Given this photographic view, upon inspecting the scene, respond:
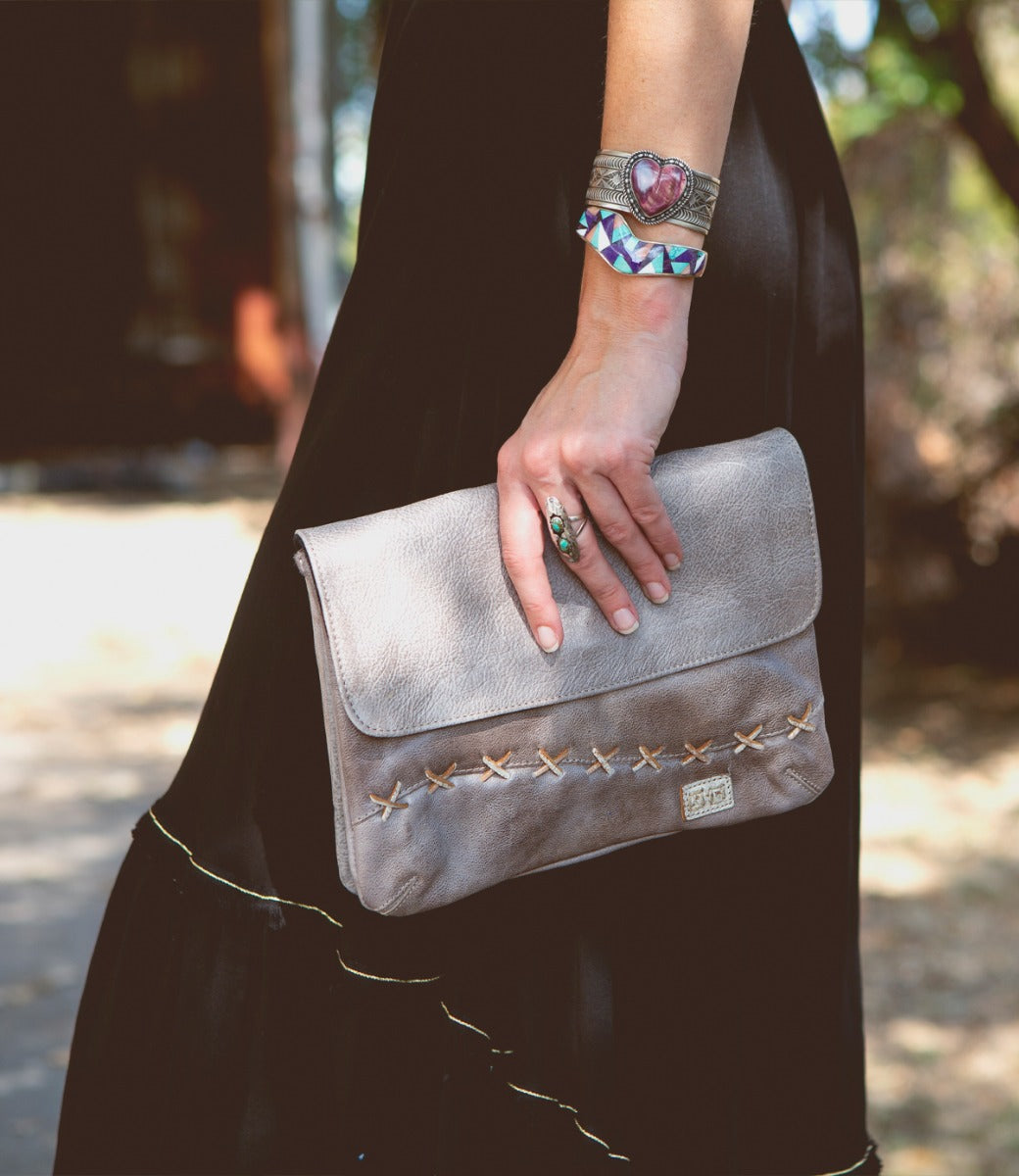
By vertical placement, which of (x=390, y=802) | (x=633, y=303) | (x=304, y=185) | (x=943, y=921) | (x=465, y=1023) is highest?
(x=304, y=185)

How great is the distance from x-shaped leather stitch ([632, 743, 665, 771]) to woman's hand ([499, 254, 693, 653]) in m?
0.10

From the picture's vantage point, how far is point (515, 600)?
1020 mm

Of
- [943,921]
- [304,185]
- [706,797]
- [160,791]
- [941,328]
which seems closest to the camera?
[706,797]

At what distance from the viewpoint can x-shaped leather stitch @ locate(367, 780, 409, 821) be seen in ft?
3.19

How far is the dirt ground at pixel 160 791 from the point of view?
226 centimetres

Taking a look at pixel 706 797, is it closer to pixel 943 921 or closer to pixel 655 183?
pixel 655 183

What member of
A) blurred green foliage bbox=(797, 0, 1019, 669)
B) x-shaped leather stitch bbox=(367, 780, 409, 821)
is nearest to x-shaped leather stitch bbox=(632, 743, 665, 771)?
x-shaped leather stitch bbox=(367, 780, 409, 821)

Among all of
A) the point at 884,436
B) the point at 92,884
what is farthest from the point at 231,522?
the point at 92,884

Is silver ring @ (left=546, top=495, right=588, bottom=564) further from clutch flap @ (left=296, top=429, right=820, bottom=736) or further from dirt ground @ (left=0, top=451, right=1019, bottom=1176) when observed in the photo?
dirt ground @ (left=0, top=451, right=1019, bottom=1176)

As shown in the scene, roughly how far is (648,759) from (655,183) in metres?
0.47

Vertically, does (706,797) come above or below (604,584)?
below

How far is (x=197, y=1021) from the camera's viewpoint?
44.3 inches

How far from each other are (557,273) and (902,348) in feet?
11.9

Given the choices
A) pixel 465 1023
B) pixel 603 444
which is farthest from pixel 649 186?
pixel 465 1023
